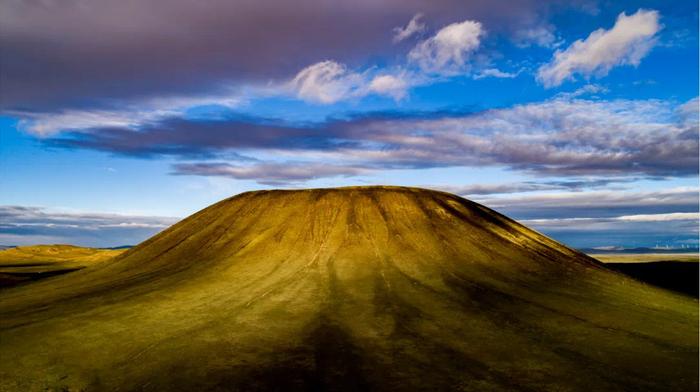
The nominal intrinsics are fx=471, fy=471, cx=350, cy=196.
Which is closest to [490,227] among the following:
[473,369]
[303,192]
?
[303,192]

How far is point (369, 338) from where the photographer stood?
21.2 meters

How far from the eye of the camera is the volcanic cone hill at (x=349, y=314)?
17.2 m

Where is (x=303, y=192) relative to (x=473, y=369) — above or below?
above

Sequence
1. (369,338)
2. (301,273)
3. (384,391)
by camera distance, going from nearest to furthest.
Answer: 1. (384,391)
2. (369,338)
3. (301,273)

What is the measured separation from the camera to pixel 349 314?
24953 millimetres

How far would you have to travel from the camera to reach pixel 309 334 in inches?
858

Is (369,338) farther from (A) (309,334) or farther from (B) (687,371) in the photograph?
(B) (687,371)

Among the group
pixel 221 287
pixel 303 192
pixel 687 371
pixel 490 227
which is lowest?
pixel 687 371

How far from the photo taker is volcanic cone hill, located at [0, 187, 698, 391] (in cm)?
1719

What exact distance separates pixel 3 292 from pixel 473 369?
36671 mm

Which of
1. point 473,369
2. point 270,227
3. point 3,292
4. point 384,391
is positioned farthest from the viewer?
point 270,227

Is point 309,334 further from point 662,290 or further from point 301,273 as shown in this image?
point 662,290

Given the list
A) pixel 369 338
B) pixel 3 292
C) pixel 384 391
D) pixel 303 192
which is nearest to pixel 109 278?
pixel 3 292

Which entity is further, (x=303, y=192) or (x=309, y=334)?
(x=303, y=192)
